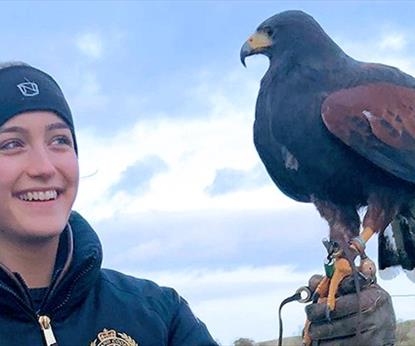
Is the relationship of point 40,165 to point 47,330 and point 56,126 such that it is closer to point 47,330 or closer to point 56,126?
point 56,126

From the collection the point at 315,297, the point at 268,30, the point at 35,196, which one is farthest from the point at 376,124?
the point at 35,196

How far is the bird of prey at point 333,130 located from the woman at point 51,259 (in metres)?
1.87

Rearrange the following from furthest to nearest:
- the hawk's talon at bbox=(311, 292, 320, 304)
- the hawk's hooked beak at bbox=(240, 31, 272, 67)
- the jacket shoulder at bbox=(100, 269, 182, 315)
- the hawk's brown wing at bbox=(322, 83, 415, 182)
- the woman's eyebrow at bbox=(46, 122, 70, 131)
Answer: the hawk's hooked beak at bbox=(240, 31, 272, 67) < the hawk's brown wing at bbox=(322, 83, 415, 182) < the hawk's talon at bbox=(311, 292, 320, 304) < the jacket shoulder at bbox=(100, 269, 182, 315) < the woman's eyebrow at bbox=(46, 122, 70, 131)

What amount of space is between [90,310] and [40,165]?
470 millimetres

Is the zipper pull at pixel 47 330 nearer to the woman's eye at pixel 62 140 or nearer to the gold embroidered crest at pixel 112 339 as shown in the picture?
the gold embroidered crest at pixel 112 339

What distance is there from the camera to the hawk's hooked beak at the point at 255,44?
4789 millimetres

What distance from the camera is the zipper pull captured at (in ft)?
7.93

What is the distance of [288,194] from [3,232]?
2.60m

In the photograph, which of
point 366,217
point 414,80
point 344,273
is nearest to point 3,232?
point 344,273

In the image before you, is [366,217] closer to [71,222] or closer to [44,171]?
[71,222]

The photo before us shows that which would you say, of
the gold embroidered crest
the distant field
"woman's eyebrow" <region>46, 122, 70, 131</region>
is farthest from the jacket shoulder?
the distant field

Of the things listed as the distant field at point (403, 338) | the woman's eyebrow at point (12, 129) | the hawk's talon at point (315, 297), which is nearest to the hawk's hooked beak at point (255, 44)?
the hawk's talon at point (315, 297)

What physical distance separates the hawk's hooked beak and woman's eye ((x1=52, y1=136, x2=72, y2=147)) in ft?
7.71

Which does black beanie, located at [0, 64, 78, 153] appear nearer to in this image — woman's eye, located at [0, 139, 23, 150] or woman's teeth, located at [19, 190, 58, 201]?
woman's eye, located at [0, 139, 23, 150]
